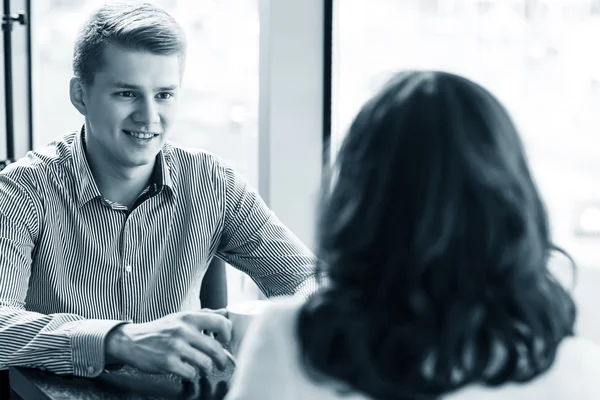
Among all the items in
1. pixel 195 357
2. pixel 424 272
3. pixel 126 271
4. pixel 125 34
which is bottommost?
pixel 126 271

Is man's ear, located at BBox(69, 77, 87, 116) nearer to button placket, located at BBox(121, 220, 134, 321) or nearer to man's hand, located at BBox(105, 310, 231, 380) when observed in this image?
button placket, located at BBox(121, 220, 134, 321)

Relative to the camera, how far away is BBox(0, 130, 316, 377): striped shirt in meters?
1.58

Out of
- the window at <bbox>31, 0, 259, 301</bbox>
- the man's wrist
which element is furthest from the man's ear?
the man's wrist

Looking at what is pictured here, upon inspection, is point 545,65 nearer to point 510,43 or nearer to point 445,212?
point 510,43

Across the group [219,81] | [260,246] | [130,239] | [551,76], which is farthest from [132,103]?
[219,81]

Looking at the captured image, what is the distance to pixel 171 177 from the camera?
5.61 ft

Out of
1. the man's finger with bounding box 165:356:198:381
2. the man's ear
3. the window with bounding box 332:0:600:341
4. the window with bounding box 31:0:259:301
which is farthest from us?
the window with bounding box 31:0:259:301

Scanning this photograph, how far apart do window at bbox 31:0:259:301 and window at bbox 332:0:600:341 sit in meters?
0.60

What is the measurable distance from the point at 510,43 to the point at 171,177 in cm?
83

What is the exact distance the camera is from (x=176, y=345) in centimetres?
104

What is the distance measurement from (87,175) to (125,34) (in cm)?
31

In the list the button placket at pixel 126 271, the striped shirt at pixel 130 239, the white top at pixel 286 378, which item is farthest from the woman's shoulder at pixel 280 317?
the button placket at pixel 126 271

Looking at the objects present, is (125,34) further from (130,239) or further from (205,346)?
(205,346)

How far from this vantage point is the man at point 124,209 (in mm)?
1581
